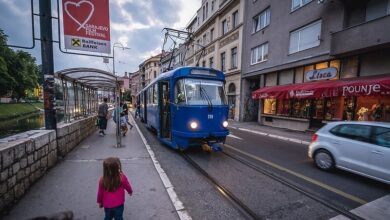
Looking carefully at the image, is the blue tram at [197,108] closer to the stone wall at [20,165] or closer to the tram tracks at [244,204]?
the tram tracks at [244,204]

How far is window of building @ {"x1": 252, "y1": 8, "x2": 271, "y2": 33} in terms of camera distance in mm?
17898

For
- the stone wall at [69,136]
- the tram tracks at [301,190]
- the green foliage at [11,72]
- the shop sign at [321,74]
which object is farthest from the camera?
the green foliage at [11,72]

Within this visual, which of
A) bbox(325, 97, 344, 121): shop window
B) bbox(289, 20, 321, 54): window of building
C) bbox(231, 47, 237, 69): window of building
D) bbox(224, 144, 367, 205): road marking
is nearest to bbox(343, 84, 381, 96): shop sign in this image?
bbox(325, 97, 344, 121): shop window

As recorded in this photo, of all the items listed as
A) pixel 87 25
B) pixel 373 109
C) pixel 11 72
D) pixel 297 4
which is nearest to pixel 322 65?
pixel 373 109

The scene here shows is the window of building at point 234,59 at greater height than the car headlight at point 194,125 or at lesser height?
greater

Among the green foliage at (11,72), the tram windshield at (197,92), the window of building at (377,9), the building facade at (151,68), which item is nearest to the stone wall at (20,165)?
the tram windshield at (197,92)

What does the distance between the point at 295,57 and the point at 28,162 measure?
15.7m

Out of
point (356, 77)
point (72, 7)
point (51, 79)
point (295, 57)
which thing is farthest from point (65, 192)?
point (295, 57)

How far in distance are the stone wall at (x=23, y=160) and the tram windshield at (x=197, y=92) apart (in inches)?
162

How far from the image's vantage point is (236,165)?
6375 mm

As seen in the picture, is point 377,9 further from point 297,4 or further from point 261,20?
point 261,20

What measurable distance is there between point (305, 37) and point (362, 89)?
608 cm

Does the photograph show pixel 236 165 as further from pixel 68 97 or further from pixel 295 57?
pixel 295 57

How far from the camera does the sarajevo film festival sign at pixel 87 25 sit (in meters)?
6.21
